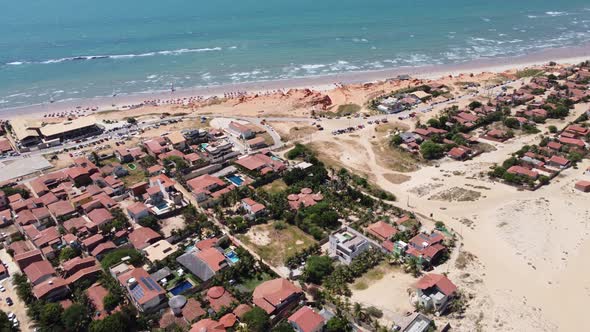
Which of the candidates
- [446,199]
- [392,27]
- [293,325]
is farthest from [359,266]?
[392,27]

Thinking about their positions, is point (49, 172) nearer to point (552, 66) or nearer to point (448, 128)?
point (448, 128)

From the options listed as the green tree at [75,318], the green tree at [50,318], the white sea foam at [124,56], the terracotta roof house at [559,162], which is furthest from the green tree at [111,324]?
the white sea foam at [124,56]

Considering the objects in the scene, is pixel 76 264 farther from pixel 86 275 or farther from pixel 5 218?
pixel 5 218

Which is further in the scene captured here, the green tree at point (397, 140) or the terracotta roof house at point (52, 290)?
the green tree at point (397, 140)

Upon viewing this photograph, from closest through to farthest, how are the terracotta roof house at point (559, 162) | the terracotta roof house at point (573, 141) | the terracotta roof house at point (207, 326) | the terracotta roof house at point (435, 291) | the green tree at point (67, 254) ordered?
the terracotta roof house at point (207, 326) → the terracotta roof house at point (435, 291) → the green tree at point (67, 254) → the terracotta roof house at point (559, 162) → the terracotta roof house at point (573, 141)

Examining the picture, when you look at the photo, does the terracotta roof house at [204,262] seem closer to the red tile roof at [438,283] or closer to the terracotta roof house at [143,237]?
the terracotta roof house at [143,237]


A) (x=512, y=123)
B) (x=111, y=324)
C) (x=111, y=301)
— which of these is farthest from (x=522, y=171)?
(x=111, y=324)
